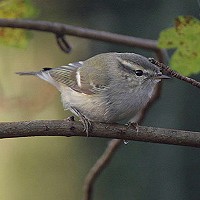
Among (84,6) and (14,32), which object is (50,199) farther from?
(14,32)

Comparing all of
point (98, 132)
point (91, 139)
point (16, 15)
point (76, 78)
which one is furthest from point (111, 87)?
point (91, 139)

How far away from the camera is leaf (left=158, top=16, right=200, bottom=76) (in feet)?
6.73

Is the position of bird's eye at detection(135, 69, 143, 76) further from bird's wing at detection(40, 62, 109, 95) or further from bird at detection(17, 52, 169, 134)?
bird's wing at detection(40, 62, 109, 95)

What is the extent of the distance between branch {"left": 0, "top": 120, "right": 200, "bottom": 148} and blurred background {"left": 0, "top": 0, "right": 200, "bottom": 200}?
2090mm

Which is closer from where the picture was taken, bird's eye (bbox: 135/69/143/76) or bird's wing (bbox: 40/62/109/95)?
bird's eye (bbox: 135/69/143/76)

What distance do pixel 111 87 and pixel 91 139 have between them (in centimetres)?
206

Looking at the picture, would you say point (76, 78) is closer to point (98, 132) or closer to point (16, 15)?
point (16, 15)

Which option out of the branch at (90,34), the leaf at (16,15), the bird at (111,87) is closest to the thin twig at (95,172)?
the bird at (111,87)

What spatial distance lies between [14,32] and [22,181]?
102 inches

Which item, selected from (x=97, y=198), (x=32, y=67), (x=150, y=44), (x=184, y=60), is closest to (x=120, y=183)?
(x=97, y=198)

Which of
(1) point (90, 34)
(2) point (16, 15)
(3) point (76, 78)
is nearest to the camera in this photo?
(2) point (16, 15)

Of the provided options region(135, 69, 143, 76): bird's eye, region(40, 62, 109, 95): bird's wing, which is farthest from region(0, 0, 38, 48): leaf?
region(135, 69, 143, 76): bird's eye

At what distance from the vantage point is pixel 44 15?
4613mm

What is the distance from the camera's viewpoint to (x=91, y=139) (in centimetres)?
457
